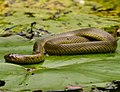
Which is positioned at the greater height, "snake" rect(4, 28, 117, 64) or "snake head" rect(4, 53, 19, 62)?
"snake head" rect(4, 53, 19, 62)

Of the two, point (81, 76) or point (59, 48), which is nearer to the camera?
point (81, 76)

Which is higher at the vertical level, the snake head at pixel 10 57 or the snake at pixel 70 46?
the snake head at pixel 10 57

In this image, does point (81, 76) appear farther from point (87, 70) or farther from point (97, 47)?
point (97, 47)

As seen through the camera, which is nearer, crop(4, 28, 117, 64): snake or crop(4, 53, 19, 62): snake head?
crop(4, 53, 19, 62): snake head

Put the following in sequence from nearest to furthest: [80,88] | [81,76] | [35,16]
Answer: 1. [80,88]
2. [81,76]
3. [35,16]

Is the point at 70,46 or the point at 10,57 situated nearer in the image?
the point at 10,57

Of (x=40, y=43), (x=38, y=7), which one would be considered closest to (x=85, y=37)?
(x=40, y=43)

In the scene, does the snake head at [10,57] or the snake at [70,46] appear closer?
the snake head at [10,57]

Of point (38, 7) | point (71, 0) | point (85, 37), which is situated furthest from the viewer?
point (71, 0)
